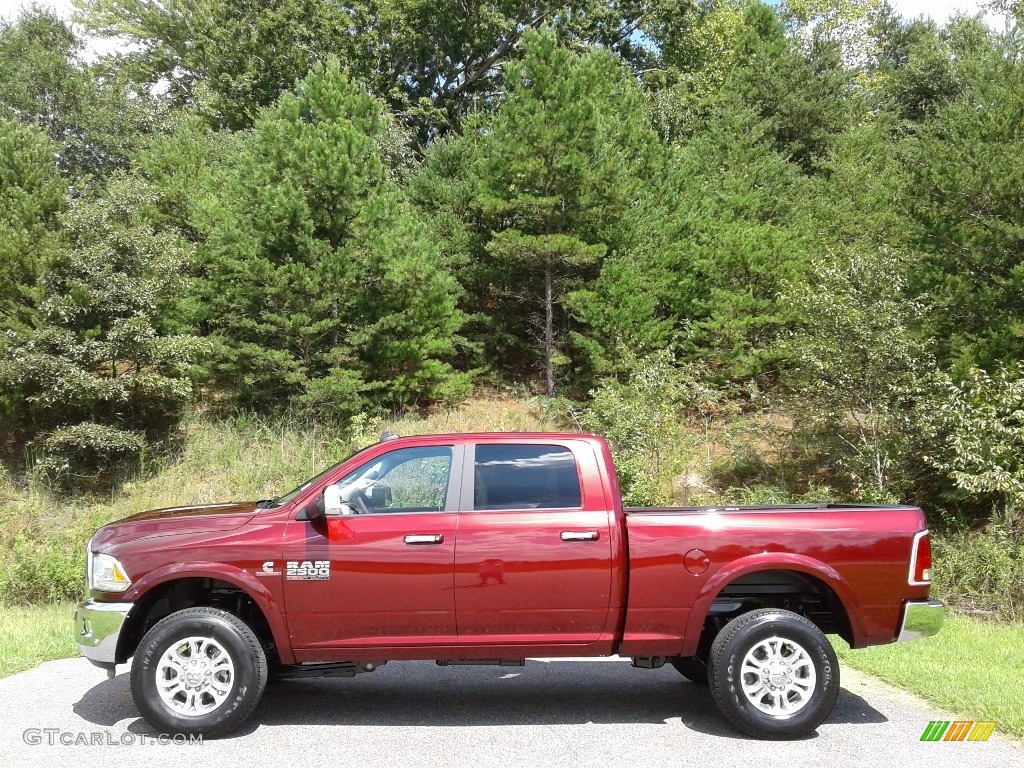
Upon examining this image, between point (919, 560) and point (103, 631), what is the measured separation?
17.8 feet

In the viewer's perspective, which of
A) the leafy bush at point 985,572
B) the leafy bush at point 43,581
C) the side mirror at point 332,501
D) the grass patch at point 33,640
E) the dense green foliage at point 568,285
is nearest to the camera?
the side mirror at point 332,501

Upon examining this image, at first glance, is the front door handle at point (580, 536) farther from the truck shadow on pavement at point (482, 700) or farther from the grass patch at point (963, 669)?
the grass patch at point (963, 669)

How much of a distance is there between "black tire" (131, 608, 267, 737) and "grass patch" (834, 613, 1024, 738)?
4.89 meters

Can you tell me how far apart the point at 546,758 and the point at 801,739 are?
1.73 m

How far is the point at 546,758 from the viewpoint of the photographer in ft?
16.9

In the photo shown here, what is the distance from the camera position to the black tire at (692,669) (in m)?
6.74

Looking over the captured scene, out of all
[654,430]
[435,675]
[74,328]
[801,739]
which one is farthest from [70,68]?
[801,739]

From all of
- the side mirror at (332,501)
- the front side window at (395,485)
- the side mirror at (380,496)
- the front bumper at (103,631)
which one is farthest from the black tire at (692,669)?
the front bumper at (103,631)

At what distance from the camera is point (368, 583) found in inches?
222

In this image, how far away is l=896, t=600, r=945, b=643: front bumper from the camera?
568 cm

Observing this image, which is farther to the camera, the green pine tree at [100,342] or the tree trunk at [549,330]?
the tree trunk at [549,330]

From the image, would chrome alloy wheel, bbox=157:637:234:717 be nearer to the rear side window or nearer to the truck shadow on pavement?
the truck shadow on pavement

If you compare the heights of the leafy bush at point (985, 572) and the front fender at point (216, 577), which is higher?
the front fender at point (216, 577)

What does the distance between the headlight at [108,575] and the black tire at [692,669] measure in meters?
4.05
